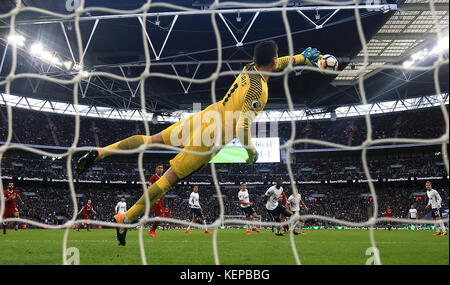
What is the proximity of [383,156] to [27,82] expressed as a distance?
29565 millimetres

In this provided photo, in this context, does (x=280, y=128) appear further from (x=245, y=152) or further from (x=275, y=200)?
(x=275, y=200)

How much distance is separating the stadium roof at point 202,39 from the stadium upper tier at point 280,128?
7.55 meters

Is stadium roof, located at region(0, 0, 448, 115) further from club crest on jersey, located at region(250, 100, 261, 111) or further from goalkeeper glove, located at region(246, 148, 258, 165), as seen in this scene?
goalkeeper glove, located at region(246, 148, 258, 165)

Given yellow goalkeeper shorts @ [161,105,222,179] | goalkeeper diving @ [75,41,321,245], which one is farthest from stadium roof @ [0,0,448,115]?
yellow goalkeeper shorts @ [161,105,222,179]

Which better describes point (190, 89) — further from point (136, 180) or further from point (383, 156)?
point (383, 156)

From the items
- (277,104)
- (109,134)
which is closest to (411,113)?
(277,104)

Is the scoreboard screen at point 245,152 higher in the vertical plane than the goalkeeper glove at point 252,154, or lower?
higher

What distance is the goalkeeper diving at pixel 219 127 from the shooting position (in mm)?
3508

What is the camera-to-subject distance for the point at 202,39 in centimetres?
1617

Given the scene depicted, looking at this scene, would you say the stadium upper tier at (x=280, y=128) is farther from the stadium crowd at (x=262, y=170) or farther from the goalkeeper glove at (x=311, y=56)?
the goalkeeper glove at (x=311, y=56)

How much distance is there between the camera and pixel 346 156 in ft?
112

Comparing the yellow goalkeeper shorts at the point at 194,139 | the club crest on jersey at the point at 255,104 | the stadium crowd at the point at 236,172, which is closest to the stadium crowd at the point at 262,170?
the stadium crowd at the point at 236,172

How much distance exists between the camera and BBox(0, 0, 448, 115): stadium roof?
13227 mm
